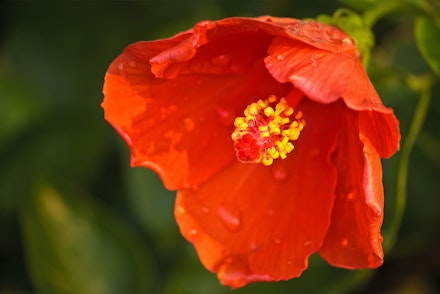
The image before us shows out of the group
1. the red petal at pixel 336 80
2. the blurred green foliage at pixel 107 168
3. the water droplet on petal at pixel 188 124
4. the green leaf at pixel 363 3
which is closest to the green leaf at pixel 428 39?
the blurred green foliage at pixel 107 168

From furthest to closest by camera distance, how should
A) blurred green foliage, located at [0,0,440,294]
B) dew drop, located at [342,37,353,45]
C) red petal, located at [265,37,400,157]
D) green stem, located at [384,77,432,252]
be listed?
blurred green foliage, located at [0,0,440,294], green stem, located at [384,77,432,252], dew drop, located at [342,37,353,45], red petal, located at [265,37,400,157]

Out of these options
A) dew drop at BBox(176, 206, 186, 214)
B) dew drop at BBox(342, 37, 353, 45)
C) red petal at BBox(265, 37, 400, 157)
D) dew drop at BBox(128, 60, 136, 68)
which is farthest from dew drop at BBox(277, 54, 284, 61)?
dew drop at BBox(176, 206, 186, 214)

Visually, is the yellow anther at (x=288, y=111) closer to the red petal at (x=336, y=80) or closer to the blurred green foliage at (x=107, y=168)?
the red petal at (x=336, y=80)

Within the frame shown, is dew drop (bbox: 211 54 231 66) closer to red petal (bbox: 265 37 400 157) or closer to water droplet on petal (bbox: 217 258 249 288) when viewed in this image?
red petal (bbox: 265 37 400 157)

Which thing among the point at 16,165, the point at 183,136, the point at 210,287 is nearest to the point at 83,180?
the point at 16,165

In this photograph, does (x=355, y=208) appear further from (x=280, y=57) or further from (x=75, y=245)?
(x=75, y=245)
